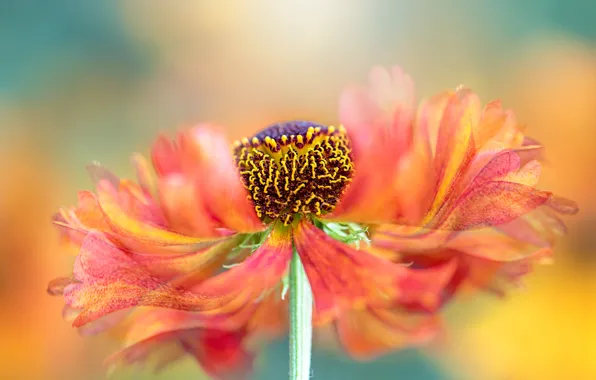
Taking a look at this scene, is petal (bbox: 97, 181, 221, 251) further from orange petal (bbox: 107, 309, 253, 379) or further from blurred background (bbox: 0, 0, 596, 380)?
blurred background (bbox: 0, 0, 596, 380)

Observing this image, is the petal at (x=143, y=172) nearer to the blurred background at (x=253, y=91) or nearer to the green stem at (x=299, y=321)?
the green stem at (x=299, y=321)

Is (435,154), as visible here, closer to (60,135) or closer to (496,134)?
(496,134)

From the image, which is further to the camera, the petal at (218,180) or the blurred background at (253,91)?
the blurred background at (253,91)

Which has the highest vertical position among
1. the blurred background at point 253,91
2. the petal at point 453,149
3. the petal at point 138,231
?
the petal at point 453,149

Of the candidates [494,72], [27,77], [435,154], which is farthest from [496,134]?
[27,77]

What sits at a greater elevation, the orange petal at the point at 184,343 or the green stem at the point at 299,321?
the green stem at the point at 299,321

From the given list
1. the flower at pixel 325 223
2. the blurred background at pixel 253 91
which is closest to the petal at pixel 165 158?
the flower at pixel 325 223

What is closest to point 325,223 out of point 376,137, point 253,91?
point 376,137
